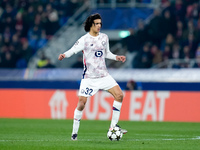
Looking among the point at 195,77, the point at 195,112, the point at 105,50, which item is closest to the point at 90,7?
the point at 195,77

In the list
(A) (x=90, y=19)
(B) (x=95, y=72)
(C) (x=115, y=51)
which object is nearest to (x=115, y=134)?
(B) (x=95, y=72)

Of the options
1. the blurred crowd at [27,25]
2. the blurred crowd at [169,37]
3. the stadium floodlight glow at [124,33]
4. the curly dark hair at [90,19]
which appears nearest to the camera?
the curly dark hair at [90,19]

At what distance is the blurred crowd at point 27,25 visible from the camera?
2369cm

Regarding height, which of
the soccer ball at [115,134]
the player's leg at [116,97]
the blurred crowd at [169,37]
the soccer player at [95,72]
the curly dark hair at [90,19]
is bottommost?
the soccer ball at [115,134]

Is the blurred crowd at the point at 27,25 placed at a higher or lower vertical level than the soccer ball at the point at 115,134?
higher

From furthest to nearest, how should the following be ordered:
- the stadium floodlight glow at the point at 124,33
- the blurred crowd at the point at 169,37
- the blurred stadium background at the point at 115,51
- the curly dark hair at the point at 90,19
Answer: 1. the stadium floodlight glow at the point at 124,33
2. the blurred crowd at the point at 169,37
3. the blurred stadium background at the point at 115,51
4. the curly dark hair at the point at 90,19

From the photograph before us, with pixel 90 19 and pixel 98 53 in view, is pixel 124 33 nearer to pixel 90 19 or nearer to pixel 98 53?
pixel 90 19

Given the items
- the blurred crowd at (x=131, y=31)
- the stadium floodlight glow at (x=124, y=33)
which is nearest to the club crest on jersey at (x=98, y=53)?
the blurred crowd at (x=131, y=31)

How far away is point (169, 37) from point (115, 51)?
3176 millimetres

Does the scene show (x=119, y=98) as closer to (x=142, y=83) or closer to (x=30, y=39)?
(x=142, y=83)

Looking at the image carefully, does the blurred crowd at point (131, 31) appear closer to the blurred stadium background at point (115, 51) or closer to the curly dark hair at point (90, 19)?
the blurred stadium background at point (115, 51)

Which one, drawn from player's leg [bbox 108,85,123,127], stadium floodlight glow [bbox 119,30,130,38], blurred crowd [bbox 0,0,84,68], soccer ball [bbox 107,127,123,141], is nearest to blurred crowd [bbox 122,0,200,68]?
stadium floodlight glow [bbox 119,30,130,38]

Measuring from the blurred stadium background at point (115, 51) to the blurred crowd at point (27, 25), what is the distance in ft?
0.15

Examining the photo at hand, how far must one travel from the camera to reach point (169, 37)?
2086cm
